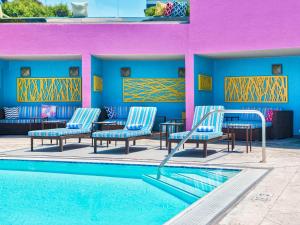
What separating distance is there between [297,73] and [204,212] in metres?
11.9

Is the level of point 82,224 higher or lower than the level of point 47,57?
lower

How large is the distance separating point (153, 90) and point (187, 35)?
3.29m

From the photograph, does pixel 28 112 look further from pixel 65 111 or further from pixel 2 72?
pixel 2 72

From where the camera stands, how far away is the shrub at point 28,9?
172ft

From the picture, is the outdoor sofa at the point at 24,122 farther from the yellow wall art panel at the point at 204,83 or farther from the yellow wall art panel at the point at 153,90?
the yellow wall art panel at the point at 204,83

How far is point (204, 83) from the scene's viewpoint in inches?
650

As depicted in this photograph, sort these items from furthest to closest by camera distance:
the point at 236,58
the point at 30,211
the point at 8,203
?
1. the point at 236,58
2. the point at 8,203
3. the point at 30,211

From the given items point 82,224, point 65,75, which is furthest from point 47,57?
point 82,224

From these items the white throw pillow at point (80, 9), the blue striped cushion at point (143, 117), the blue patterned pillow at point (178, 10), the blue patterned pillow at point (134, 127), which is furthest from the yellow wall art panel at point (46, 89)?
the blue patterned pillow at point (134, 127)

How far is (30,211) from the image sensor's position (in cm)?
626

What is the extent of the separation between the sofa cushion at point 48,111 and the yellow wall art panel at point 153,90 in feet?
9.57

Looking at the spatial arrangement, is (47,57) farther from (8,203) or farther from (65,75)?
(8,203)

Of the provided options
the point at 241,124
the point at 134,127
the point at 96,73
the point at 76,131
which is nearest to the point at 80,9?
the point at 96,73

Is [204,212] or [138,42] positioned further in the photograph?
[138,42]
